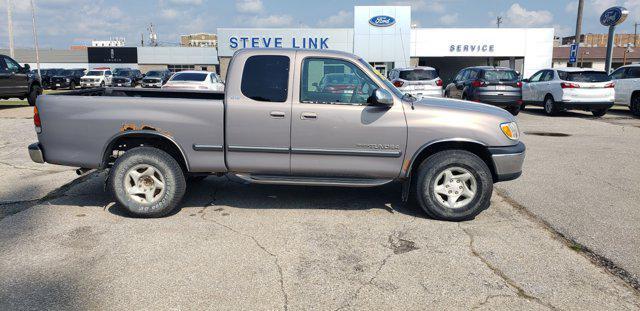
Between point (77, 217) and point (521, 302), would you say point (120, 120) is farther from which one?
point (521, 302)

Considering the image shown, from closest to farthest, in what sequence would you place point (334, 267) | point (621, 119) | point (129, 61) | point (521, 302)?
1. point (521, 302)
2. point (334, 267)
3. point (621, 119)
4. point (129, 61)

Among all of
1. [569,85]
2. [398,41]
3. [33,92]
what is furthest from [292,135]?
[398,41]

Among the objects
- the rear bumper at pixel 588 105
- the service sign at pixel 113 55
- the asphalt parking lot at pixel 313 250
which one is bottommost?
the asphalt parking lot at pixel 313 250

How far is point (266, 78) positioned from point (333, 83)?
28.9 inches

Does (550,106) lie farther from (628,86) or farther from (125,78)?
(125,78)

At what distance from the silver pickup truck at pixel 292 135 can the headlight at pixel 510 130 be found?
1 centimetres

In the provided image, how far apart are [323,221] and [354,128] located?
41.6 inches

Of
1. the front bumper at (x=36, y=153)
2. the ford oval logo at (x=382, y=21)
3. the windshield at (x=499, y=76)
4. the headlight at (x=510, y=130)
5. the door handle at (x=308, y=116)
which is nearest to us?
the door handle at (x=308, y=116)

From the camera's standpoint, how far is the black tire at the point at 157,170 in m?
5.15

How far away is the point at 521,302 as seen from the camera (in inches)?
133

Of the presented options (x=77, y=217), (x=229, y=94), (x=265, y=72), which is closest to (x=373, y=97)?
(x=265, y=72)

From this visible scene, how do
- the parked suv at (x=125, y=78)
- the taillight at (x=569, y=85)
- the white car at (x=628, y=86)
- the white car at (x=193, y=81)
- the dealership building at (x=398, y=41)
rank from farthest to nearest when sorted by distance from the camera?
the dealership building at (x=398, y=41)
the parked suv at (x=125, y=78)
the white car at (x=193, y=81)
the white car at (x=628, y=86)
the taillight at (x=569, y=85)

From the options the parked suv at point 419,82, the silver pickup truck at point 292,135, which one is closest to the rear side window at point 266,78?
the silver pickup truck at point 292,135

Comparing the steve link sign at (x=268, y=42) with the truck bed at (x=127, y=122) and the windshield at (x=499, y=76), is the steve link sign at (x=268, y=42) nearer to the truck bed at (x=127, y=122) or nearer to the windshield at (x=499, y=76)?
the windshield at (x=499, y=76)
